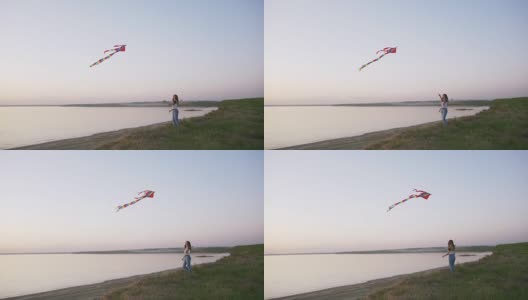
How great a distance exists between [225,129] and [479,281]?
340cm

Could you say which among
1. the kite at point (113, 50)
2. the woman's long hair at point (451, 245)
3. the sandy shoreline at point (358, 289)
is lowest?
the sandy shoreline at point (358, 289)

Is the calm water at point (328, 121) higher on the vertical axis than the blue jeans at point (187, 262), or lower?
higher

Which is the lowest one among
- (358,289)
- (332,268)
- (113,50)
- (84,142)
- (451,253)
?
(358,289)

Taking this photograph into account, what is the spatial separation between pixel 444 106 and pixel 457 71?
441 millimetres

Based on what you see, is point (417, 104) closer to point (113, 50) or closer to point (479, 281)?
point (479, 281)

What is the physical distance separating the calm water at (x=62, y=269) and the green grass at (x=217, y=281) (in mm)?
167

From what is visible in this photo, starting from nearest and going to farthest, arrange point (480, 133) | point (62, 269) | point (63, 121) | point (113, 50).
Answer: point (62, 269) → point (63, 121) → point (113, 50) → point (480, 133)

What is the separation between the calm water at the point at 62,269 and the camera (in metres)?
6.60

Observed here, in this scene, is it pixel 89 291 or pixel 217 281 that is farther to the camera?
pixel 217 281

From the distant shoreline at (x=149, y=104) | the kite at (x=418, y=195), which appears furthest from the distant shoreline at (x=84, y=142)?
the kite at (x=418, y=195)

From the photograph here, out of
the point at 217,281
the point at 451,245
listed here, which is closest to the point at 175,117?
the point at 217,281

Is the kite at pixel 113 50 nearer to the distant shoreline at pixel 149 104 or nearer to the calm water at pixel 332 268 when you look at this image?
the distant shoreline at pixel 149 104

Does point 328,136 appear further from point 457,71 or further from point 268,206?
point 457,71

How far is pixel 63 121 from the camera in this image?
22.5 ft
